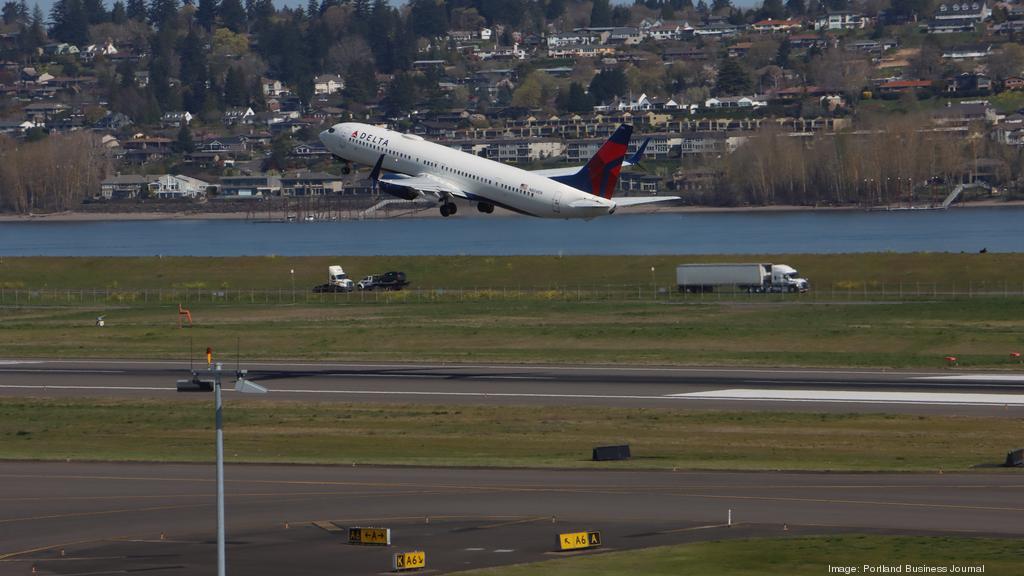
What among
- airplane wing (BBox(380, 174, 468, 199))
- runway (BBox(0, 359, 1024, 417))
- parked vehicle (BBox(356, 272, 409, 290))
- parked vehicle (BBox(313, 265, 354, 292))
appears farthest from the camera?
parked vehicle (BBox(356, 272, 409, 290))

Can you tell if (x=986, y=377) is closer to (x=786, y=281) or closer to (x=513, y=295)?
(x=786, y=281)

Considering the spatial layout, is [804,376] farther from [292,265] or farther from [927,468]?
[292,265]

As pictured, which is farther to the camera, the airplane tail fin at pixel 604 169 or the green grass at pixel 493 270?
the green grass at pixel 493 270

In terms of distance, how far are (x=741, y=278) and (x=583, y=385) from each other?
189 ft

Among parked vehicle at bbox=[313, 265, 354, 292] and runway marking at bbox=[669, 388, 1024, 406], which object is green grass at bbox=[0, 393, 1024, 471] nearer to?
runway marking at bbox=[669, 388, 1024, 406]

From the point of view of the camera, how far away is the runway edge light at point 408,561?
1711 inches

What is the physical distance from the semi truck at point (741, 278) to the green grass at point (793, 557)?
90043 millimetres

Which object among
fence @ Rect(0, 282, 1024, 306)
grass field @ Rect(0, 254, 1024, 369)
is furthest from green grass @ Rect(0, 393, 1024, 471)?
fence @ Rect(0, 282, 1024, 306)

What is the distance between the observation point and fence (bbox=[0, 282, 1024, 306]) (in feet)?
424

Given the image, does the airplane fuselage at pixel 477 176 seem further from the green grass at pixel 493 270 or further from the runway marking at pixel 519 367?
the green grass at pixel 493 270

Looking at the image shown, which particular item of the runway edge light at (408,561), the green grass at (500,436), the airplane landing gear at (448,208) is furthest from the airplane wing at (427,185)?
the runway edge light at (408,561)

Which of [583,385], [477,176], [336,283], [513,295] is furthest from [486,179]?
[336,283]

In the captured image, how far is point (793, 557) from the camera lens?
144 feet

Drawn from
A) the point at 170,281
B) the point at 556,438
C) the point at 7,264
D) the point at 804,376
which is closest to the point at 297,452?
the point at 556,438
